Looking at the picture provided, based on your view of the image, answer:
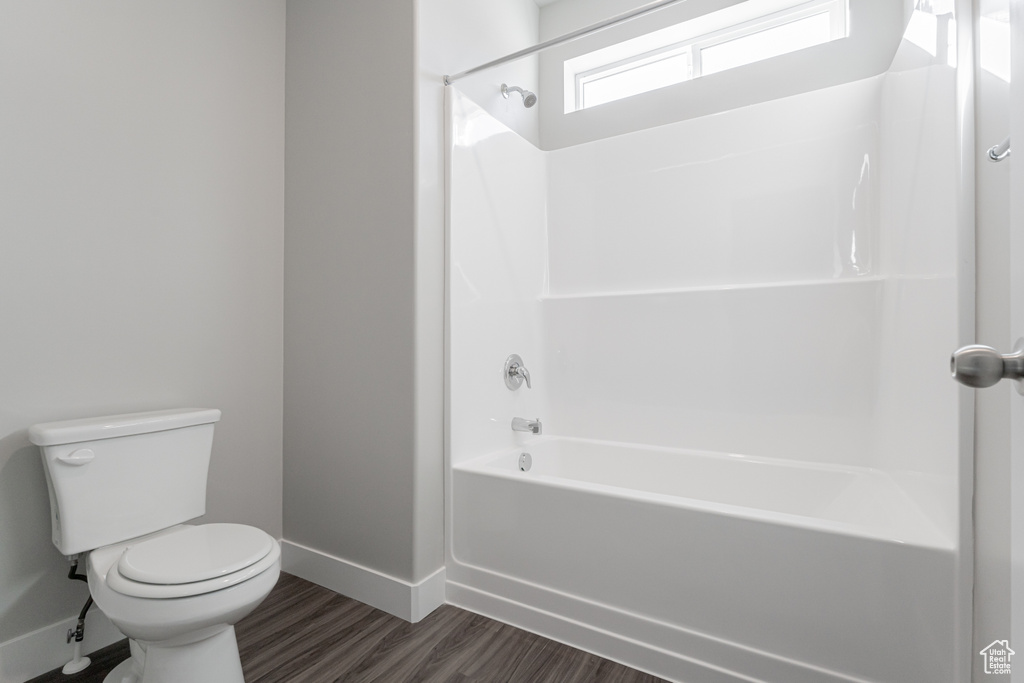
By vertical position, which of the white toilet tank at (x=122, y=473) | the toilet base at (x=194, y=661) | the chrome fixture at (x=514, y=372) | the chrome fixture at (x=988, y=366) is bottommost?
the toilet base at (x=194, y=661)

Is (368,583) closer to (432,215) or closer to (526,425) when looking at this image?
(526,425)

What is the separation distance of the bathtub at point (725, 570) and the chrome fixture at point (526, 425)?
0.58 ft

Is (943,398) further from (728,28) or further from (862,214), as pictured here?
(728,28)

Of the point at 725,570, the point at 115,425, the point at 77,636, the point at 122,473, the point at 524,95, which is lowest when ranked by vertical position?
the point at 77,636

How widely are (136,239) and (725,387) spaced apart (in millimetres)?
2311

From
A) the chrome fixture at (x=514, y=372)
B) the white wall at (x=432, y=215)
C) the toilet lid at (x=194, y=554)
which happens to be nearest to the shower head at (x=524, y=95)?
the white wall at (x=432, y=215)

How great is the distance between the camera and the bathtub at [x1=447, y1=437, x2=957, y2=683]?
1188 mm

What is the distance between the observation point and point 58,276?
1512mm

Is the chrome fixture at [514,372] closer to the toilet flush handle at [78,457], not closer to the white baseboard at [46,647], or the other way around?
the toilet flush handle at [78,457]

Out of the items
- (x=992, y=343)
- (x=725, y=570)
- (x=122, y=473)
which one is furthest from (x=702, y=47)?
(x=122, y=473)

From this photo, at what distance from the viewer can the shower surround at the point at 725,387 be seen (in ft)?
4.11

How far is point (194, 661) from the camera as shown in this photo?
1257 millimetres

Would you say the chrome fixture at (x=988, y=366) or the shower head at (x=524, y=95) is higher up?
the shower head at (x=524, y=95)

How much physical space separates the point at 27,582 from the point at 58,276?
35.4 inches
